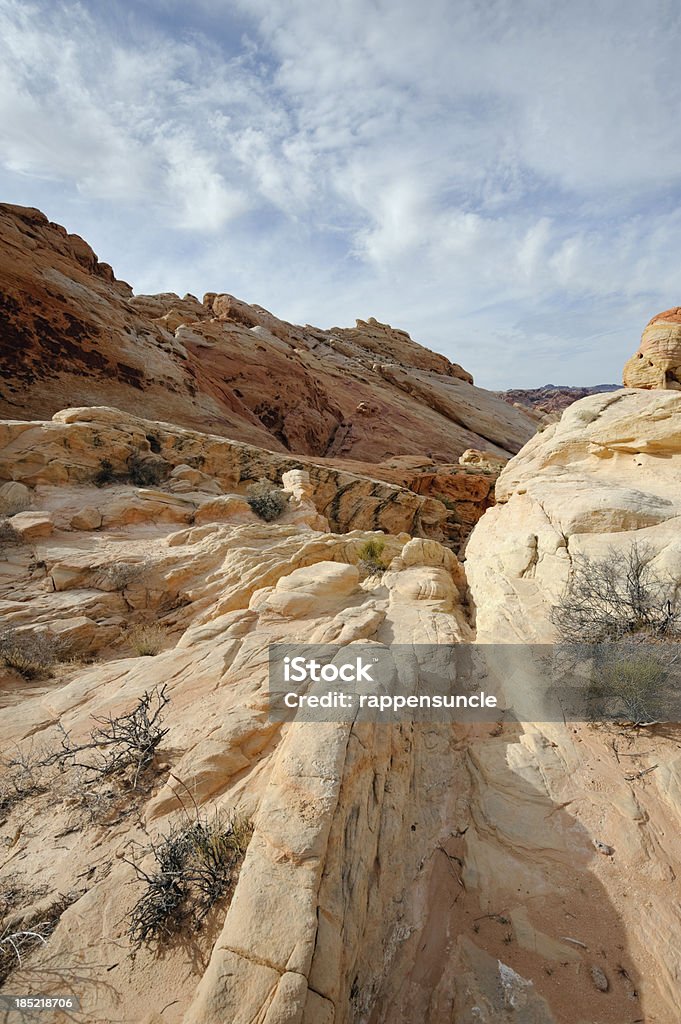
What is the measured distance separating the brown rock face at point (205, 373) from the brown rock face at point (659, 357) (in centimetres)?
1475

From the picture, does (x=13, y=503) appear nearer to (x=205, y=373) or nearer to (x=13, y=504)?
(x=13, y=504)

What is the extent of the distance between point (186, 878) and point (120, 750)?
1719mm

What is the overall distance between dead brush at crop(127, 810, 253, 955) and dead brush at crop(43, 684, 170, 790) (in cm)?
Result: 85

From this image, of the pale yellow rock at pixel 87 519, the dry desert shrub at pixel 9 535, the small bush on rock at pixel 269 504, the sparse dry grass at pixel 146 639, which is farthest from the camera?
the small bush on rock at pixel 269 504

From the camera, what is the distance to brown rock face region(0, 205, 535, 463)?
57.6ft

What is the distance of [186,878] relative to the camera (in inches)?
102

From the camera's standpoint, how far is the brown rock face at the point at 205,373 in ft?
57.6

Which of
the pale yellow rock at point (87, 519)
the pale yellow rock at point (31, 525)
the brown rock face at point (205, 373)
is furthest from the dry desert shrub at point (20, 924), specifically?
the brown rock face at point (205, 373)

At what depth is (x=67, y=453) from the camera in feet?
38.1

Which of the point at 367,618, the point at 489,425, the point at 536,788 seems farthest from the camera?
the point at 489,425

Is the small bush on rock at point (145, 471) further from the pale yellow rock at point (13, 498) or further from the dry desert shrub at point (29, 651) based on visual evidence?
the dry desert shrub at point (29, 651)

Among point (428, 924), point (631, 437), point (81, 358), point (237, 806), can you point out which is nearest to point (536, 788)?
point (428, 924)

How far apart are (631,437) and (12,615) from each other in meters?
11.3

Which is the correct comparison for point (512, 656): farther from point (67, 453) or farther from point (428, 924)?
point (67, 453)
